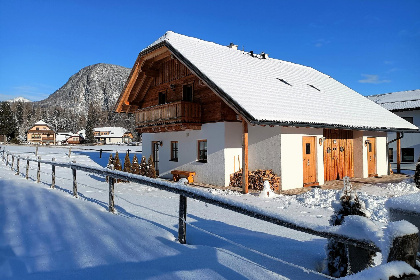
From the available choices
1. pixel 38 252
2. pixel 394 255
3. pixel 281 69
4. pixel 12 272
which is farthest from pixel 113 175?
pixel 281 69

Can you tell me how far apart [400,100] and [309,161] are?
65.1ft

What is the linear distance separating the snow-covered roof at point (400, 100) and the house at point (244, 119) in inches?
255

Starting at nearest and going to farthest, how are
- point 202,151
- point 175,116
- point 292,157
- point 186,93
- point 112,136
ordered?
point 292,157, point 175,116, point 202,151, point 186,93, point 112,136

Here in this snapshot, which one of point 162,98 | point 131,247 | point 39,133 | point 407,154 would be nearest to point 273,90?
point 162,98

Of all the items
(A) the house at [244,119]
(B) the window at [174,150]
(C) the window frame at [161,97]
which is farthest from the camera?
(C) the window frame at [161,97]

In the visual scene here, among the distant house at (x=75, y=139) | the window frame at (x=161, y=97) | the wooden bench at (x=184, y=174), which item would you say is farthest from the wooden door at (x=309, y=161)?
the distant house at (x=75, y=139)

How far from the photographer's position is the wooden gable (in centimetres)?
1445

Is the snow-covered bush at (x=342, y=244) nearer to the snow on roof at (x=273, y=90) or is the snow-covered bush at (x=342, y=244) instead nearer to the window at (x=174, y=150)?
the snow on roof at (x=273, y=90)

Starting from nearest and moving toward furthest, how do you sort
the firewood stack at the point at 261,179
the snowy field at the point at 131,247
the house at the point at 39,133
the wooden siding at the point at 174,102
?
the snowy field at the point at 131,247, the firewood stack at the point at 261,179, the wooden siding at the point at 174,102, the house at the point at 39,133

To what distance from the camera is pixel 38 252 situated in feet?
11.3

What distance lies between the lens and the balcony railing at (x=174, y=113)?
14.5 meters

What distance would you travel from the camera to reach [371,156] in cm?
1728

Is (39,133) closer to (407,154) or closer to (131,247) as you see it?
(407,154)

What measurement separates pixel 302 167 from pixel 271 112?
3.18m
